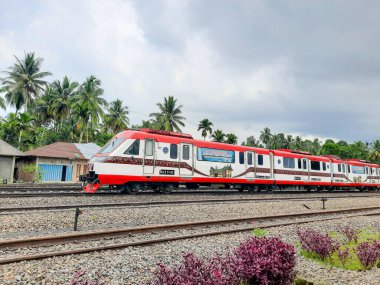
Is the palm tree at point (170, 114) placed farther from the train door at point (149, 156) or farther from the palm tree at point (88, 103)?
the train door at point (149, 156)

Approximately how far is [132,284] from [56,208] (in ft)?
22.5

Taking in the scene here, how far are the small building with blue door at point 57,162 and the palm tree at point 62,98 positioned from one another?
16.0 meters

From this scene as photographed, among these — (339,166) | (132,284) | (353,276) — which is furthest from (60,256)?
(339,166)

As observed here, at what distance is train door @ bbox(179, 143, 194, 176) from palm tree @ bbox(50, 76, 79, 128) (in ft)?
118

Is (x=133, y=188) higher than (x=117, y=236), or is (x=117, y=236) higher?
(x=133, y=188)

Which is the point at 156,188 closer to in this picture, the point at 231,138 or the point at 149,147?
the point at 149,147

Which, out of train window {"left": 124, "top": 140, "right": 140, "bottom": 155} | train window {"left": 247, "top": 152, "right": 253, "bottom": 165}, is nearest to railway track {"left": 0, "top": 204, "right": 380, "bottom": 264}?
train window {"left": 124, "top": 140, "right": 140, "bottom": 155}

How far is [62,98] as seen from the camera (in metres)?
49.6

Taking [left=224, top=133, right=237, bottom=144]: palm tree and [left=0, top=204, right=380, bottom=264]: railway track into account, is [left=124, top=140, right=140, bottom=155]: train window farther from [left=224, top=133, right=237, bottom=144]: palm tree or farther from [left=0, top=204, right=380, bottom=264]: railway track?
[left=224, top=133, right=237, bottom=144]: palm tree

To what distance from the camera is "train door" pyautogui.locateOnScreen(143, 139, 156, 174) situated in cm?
1483

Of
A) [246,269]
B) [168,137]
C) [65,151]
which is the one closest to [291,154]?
[168,137]

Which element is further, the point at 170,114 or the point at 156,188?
the point at 170,114

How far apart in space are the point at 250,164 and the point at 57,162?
71.0ft

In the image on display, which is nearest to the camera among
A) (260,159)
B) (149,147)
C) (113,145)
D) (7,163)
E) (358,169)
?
(113,145)
